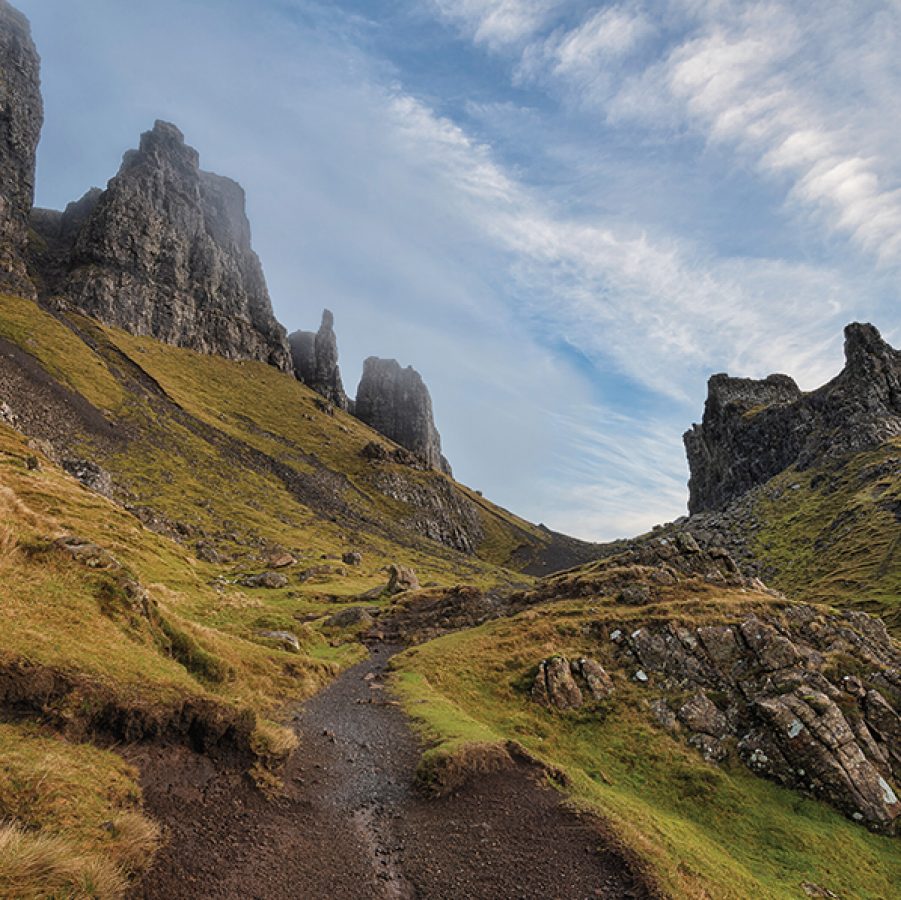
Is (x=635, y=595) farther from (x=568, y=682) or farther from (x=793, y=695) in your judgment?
(x=793, y=695)

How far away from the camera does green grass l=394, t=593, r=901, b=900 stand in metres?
17.0

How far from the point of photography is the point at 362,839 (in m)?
14.9

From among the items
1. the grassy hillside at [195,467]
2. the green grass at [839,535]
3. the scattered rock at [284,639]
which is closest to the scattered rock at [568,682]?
the scattered rock at [284,639]

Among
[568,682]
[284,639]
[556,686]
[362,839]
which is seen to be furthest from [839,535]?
[362,839]

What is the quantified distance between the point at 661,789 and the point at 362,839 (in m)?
15.5

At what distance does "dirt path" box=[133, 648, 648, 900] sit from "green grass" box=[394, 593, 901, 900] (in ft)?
6.00

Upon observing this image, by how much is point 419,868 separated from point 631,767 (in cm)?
1479

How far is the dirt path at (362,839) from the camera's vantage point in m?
12.0

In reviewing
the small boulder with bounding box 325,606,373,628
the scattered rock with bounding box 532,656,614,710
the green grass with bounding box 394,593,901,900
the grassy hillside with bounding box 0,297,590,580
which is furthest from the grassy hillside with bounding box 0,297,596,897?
the scattered rock with bounding box 532,656,614,710

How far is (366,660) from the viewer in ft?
131

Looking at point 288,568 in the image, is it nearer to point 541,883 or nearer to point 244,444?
point 541,883

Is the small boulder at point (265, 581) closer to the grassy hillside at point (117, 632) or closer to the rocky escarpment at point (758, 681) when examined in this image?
the grassy hillside at point (117, 632)

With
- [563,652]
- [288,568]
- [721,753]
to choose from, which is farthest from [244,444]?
[721,753]

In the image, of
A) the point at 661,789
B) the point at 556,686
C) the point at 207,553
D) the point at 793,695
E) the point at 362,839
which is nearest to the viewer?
the point at 362,839
